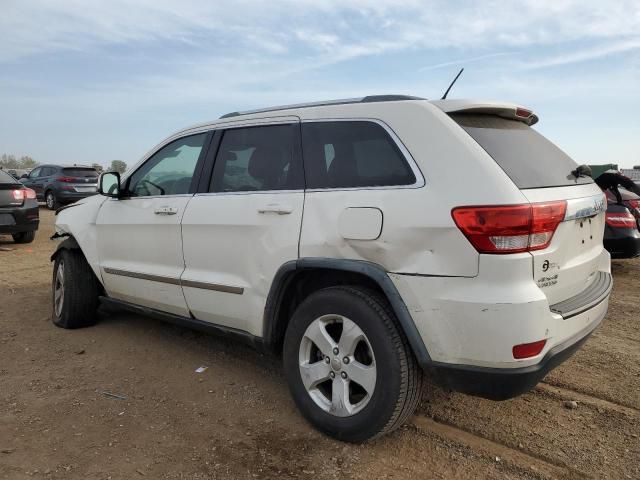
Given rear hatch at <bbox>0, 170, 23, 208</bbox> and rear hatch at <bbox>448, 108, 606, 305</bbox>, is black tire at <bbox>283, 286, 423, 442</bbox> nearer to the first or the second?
rear hatch at <bbox>448, 108, 606, 305</bbox>

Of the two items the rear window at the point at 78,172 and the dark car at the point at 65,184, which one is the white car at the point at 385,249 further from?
the rear window at the point at 78,172

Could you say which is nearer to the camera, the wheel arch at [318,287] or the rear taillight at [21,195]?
the wheel arch at [318,287]

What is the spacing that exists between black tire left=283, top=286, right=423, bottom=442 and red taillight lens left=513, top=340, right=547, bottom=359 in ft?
1.68

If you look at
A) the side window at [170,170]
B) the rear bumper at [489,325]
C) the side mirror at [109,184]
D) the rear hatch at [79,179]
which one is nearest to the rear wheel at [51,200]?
the rear hatch at [79,179]

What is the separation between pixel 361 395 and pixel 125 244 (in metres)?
2.34

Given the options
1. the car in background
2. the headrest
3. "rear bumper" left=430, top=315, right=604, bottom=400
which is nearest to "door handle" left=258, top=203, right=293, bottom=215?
the headrest

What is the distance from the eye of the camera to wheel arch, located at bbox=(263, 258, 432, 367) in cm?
248

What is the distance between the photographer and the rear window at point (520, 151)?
8.29 ft

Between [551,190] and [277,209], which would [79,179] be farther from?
[551,190]

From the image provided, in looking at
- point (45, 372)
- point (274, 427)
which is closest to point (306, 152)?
point (274, 427)

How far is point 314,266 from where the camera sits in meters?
2.79

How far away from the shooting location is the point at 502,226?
7.45ft

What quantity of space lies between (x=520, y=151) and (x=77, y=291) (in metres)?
3.88

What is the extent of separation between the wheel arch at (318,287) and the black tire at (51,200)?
16819 millimetres
